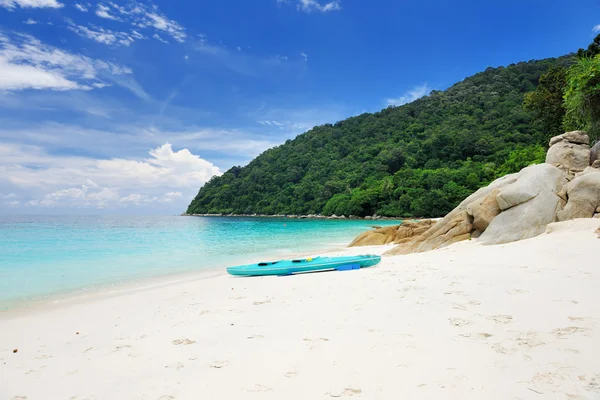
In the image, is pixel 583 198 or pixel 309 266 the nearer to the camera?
pixel 309 266

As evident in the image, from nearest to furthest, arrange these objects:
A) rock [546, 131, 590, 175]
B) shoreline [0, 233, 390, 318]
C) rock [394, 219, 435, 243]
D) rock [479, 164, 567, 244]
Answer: shoreline [0, 233, 390, 318] < rock [479, 164, 567, 244] < rock [546, 131, 590, 175] < rock [394, 219, 435, 243]

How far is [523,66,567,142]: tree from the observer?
27109 mm

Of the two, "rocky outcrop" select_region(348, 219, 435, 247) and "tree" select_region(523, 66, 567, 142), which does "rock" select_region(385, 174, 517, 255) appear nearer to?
"rocky outcrop" select_region(348, 219, 435, 247)


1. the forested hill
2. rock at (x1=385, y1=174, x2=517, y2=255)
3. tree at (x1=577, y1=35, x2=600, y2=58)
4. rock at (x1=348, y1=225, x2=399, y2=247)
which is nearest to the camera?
rock at (x1=385, y1=174, x2=517, y2=255)

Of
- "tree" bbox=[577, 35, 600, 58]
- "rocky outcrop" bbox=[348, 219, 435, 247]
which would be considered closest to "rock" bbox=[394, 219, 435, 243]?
"rocky outcrop" bbox=[348, 219, 435, 247]

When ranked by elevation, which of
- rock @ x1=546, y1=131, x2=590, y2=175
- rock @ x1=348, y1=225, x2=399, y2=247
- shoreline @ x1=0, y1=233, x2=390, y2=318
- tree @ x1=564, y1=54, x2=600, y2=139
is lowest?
rock @ x1=348, y1=225, x2=399, y2=247

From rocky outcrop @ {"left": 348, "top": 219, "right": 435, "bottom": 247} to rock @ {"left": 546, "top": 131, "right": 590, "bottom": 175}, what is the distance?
20.8ft

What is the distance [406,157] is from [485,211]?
229ft

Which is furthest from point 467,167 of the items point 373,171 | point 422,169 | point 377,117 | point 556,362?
point 556,362

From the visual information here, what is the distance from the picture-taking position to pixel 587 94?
15016mm

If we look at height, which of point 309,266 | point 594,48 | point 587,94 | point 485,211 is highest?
point 594,48

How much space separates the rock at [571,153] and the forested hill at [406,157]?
38.5 m

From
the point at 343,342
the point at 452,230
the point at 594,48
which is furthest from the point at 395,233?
the point at 594,48

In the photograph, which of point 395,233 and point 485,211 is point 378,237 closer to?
point 395,233
